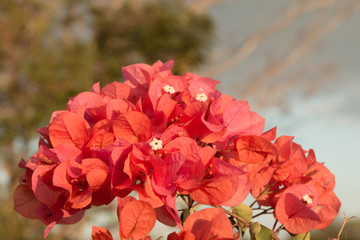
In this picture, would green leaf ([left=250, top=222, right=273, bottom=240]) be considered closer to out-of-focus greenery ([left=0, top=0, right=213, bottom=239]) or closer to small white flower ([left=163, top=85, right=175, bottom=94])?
small white flower ([left=163, top=85, right=175, bottom=94])

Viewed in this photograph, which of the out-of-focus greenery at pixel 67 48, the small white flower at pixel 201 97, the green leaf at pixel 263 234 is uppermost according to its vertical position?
the out-of-focus greenery at pixel 67 48

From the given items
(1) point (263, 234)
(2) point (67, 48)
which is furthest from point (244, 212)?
(2) point (67, 48)

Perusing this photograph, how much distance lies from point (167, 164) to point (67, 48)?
17.7 feet

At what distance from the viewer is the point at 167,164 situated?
0.47m

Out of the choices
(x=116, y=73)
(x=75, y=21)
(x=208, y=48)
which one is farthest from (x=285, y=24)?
(x=75, y=21)

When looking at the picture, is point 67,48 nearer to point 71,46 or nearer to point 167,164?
point 71,46

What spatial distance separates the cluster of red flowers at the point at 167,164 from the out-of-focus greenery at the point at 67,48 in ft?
14.0

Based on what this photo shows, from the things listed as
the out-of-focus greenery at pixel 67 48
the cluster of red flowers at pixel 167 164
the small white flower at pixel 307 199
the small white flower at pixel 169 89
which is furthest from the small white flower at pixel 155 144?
the out-of-focus greenery at pixel 67 48

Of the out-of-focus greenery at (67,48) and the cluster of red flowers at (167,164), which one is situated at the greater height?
the out-of-focus greenery at (67,48)

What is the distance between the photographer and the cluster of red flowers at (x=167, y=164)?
1.51ft

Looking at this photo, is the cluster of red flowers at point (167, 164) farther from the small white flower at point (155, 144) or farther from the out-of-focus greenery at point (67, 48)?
the out-of-focus greenery at point (67, 48)

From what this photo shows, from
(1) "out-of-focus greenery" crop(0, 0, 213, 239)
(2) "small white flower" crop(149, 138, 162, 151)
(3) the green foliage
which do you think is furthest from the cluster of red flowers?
(3) the green foliage

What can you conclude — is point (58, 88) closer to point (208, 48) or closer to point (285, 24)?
point (208, 48)

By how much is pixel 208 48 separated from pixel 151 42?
2.80ft
